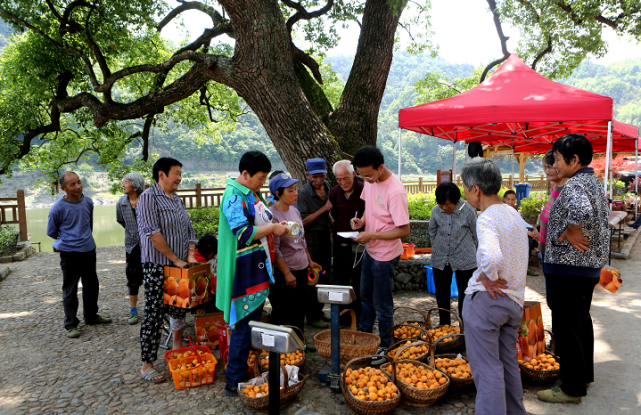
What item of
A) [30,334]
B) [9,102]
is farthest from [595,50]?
[9,102]

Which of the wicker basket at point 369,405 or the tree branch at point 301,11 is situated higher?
the tree branch at point 301,11

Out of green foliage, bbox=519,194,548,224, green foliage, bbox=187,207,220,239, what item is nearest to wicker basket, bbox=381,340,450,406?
green foliage, bbox=519,194,548,224

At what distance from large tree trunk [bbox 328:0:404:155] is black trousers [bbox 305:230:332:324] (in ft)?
8.15

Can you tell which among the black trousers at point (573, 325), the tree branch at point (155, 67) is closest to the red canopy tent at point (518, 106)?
the black trousers at point (573, 325)

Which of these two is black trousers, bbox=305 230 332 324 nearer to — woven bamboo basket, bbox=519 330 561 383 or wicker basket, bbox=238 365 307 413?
wicker basket, bbox=238 365 307 413

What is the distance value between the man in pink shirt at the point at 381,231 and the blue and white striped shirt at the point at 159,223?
1.47m

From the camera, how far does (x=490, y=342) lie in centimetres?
205

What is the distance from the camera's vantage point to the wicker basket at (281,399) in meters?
2.57

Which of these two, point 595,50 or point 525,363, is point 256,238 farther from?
point 595,50

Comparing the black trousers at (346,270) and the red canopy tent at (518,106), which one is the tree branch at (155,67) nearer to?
the red canopy tent at (518,106)

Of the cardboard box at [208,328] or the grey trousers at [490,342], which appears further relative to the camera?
the cardboard box at [208,328]

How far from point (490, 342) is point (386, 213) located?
1.29 m

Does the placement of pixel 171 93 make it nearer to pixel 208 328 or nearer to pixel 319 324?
pixel 208 328

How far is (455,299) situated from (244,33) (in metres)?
4.67
